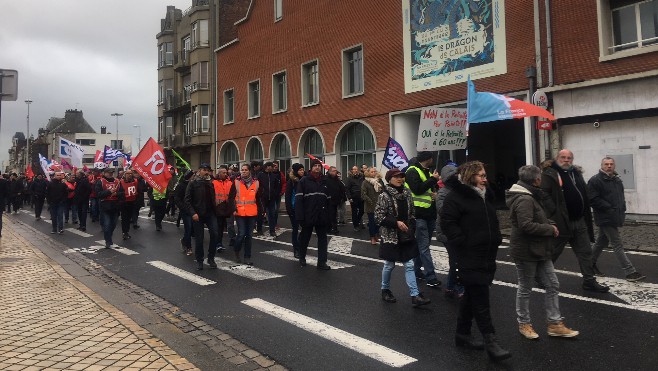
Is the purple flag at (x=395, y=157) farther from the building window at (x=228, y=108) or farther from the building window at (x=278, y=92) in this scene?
the building window at (x=228, y=108)

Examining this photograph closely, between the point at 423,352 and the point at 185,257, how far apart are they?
6917 mm

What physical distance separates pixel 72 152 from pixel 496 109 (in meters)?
19.3

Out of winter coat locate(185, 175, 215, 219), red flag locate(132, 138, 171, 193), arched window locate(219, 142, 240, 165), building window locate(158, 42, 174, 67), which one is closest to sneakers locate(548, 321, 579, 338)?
winter coat locate(185, 175, 215, 219)

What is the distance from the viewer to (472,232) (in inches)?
180

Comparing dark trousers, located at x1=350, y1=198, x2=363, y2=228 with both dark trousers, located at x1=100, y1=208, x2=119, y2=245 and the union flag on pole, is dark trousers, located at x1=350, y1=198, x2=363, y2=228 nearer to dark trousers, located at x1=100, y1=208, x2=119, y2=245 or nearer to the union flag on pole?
the union flag on pole

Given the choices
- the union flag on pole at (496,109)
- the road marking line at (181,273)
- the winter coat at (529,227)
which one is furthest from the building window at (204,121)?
the winter coat at (529,227)

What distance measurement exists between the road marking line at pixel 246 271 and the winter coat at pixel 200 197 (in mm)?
992

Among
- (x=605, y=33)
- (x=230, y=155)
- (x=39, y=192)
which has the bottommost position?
(x=39, y=192)

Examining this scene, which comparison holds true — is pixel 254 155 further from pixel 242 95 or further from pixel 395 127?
pixel 395 127

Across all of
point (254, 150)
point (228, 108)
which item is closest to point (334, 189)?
point (254, 150)

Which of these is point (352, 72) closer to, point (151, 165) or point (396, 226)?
point (151, 165)

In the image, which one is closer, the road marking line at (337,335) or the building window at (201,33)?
the road marking line at (337,335)

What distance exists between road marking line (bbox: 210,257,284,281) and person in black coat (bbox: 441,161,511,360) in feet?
13.4

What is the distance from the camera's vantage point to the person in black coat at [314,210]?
878 cm
